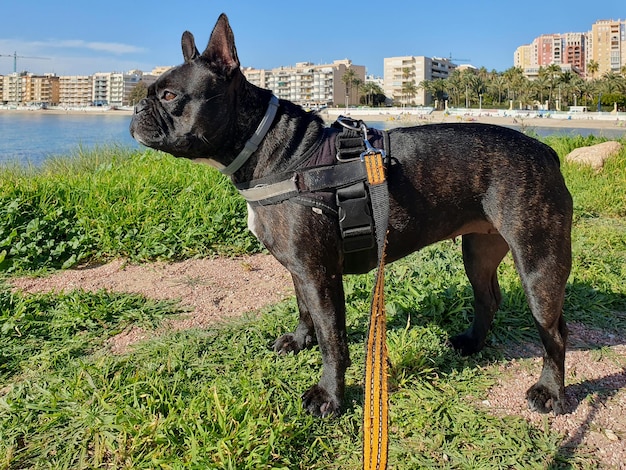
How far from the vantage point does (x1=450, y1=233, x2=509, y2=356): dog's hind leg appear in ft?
10.6

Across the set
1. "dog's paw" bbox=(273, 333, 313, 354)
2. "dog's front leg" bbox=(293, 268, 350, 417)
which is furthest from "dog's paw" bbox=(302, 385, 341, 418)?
"dog's paw" bbox=(273, 333, 313, 354)

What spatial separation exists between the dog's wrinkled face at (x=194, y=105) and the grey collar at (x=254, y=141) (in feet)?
0.34

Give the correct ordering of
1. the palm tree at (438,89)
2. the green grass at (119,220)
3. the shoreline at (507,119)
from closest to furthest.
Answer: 1. the green grass at (119,220)
2. the shoreline at (507,119)
3. the palm tree at (438,89)

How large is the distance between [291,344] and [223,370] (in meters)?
0.48

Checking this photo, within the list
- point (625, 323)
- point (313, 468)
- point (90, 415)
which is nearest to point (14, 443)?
point (90, 415)

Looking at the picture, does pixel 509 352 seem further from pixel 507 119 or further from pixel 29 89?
pixel 29 89

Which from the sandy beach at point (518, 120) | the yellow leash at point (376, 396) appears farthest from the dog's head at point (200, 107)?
the sandy beach at point (518, 120)

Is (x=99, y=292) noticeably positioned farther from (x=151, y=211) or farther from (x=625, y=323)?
(x=625, y=323)

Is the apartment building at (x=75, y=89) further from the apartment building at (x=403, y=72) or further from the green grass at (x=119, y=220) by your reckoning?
the green grass at (x=119, y=220)

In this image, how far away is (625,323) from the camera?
3.73 metres

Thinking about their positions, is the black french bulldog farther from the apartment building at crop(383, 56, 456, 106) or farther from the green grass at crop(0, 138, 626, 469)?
the apartment building at crop(383, 56, 456, 106)

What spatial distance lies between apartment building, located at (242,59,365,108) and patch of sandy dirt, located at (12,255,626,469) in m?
121

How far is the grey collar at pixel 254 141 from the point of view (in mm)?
2572

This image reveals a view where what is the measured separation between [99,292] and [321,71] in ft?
456
